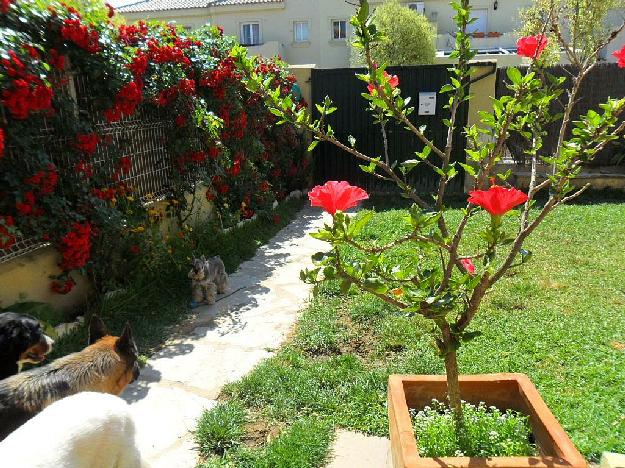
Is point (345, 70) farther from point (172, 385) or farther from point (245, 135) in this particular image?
point (172, 385)

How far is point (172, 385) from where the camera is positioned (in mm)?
3678

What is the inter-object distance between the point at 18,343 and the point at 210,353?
5.42 ft

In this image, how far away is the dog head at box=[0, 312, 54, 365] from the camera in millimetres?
2777

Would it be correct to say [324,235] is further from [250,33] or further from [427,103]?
[250,33]

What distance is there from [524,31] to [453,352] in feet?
42.4

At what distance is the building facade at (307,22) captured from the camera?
79.2 ft

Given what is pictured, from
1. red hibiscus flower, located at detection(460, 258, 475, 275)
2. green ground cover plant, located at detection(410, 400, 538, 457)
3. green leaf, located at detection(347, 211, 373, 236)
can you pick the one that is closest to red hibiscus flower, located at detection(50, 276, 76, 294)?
green ground cover plant, located at detection(410, 400, 538, 457)

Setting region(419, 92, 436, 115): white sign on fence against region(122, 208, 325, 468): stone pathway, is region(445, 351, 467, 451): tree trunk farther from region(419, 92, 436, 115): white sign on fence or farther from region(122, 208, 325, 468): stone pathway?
region(419, 92, 436, 115): white sign on fence

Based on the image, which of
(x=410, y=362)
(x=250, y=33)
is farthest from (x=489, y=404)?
(x=250, y=33)

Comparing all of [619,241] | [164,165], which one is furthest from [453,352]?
[619,241]

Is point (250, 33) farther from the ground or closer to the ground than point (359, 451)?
farther from the ground

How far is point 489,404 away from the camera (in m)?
2.62

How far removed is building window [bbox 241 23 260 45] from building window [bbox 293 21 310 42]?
6.77ft

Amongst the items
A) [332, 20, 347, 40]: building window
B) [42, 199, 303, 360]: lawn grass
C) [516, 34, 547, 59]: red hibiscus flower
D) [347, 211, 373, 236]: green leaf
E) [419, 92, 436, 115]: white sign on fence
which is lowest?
[42, 199, 303, 360]: lawn grass
